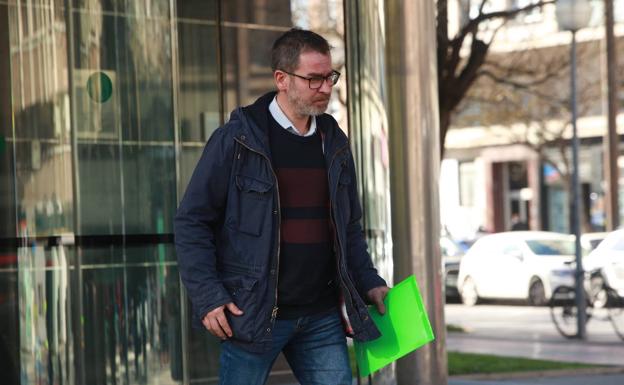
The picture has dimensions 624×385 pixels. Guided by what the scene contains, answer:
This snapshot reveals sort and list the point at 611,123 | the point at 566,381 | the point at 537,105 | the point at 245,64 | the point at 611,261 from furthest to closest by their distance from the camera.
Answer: the point at 537,105 → the point at 611,123 → the point at 611,261 → the point at 566,381 → the point at 245,64

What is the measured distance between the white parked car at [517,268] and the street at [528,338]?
74cm

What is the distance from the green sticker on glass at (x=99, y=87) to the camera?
669 centimetres

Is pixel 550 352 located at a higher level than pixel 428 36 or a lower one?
lower

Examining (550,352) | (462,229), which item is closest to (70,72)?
(550,352)

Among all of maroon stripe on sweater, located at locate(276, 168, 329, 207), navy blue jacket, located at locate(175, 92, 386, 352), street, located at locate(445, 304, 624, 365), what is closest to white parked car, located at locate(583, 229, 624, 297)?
street, located at locate(445, 304, 624, 365)

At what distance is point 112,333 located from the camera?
6691 mm

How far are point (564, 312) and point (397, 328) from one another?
13441mm

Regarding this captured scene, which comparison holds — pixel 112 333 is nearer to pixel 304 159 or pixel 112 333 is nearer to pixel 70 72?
pixel 70 72

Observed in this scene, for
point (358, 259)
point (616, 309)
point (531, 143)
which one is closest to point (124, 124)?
point (358, 259)

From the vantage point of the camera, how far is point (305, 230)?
4504mm

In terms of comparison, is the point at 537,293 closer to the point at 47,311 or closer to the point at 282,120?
the point at 47,311

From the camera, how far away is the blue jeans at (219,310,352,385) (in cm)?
453

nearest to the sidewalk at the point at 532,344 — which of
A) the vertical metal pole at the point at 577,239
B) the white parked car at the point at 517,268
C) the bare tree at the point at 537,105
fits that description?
the vertical metal pole at the point at 577,239

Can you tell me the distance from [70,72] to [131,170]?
0.58 metres
